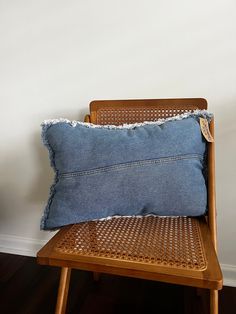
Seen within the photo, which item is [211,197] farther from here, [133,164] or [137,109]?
[137,109]

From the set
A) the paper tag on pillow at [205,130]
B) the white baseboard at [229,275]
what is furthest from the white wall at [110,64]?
the paper tag on pillow at [205,130]

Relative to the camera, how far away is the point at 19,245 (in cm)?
121

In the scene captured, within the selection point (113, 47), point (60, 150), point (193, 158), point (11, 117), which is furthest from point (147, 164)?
point (11, 117)

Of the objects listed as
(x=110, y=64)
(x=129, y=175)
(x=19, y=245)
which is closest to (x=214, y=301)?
(x=129, y=175)

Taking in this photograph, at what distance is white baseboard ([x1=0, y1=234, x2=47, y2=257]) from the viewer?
119cm

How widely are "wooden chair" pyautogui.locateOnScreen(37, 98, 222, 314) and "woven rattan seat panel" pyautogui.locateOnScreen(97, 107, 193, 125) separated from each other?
0.52 feet

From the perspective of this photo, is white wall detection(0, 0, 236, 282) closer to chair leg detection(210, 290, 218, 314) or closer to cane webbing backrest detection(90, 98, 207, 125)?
cane webbing backrest detection(90, 98, 207, 125)

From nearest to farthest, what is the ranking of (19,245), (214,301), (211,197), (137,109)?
(214,301)
(211,197)
(137,109)
(19,245)

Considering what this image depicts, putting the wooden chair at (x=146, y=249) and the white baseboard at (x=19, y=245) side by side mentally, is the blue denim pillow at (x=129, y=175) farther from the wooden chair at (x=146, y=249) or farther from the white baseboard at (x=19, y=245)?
the white baseboard at (x=19, y=245)

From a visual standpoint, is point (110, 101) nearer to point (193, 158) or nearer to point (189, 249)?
point (193, 158)

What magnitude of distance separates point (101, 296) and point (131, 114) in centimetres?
65

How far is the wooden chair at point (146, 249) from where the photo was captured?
1.72ft

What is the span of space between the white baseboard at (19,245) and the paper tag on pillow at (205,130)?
0.85m

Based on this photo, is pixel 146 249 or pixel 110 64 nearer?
pixel 146 249
